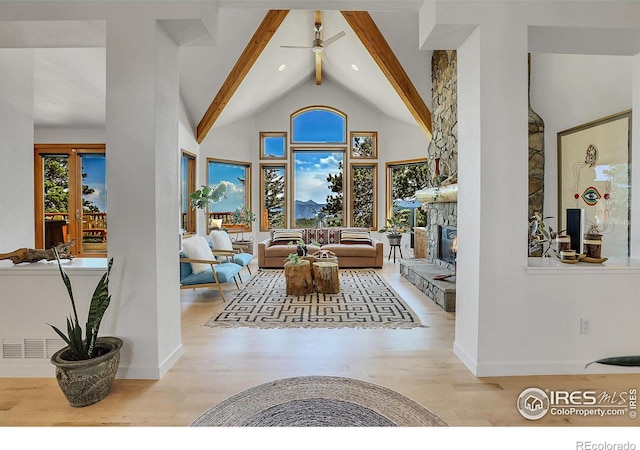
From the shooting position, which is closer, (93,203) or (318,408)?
(318,408)

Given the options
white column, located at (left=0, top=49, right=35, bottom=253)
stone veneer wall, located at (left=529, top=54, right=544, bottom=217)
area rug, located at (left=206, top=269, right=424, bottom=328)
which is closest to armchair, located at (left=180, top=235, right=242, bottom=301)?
area rug, located at (left=206, top=269, right=424, bottom=328)

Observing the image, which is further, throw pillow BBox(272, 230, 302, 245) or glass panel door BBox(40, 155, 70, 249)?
throw pillow BBox(272, 230, 302, 245)

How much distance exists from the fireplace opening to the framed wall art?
1578 millimetres

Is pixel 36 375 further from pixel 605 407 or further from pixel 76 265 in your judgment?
pixel 605 407

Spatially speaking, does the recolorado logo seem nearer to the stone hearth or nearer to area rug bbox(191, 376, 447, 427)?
area rug bbox(191, 376, 447, 427)

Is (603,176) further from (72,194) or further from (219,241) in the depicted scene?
(72,194)

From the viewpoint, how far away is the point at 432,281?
4.61m

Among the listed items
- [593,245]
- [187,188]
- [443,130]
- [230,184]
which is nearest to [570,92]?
[443,130]

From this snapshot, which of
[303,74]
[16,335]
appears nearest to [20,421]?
[16,335]

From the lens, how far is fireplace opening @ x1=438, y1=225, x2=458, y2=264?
5.32m

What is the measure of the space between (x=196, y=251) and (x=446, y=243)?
3.93 m
